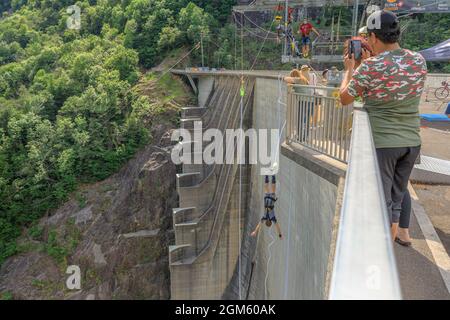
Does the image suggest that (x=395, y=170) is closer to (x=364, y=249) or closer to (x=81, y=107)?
(x=364, y=249)

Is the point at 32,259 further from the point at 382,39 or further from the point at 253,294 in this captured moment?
the point at 382,39

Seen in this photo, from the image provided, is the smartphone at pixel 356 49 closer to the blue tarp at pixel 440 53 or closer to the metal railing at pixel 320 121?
the metal railing at pixel 320 121

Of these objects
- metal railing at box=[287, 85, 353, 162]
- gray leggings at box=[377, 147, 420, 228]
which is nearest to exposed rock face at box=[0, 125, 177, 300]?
metal railing at box=[287, 85, 353, 162]

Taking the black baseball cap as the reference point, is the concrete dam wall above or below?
below

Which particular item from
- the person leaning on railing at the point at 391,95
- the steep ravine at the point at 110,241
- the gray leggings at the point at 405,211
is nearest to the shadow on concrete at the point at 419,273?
the gray leggings at the point at 405,211

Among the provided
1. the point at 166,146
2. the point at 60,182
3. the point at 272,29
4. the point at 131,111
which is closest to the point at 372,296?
the point at 166,146

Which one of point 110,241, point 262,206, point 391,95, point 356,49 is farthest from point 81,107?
point 391,95

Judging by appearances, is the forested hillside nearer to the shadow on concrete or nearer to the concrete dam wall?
the concrete dam wall
